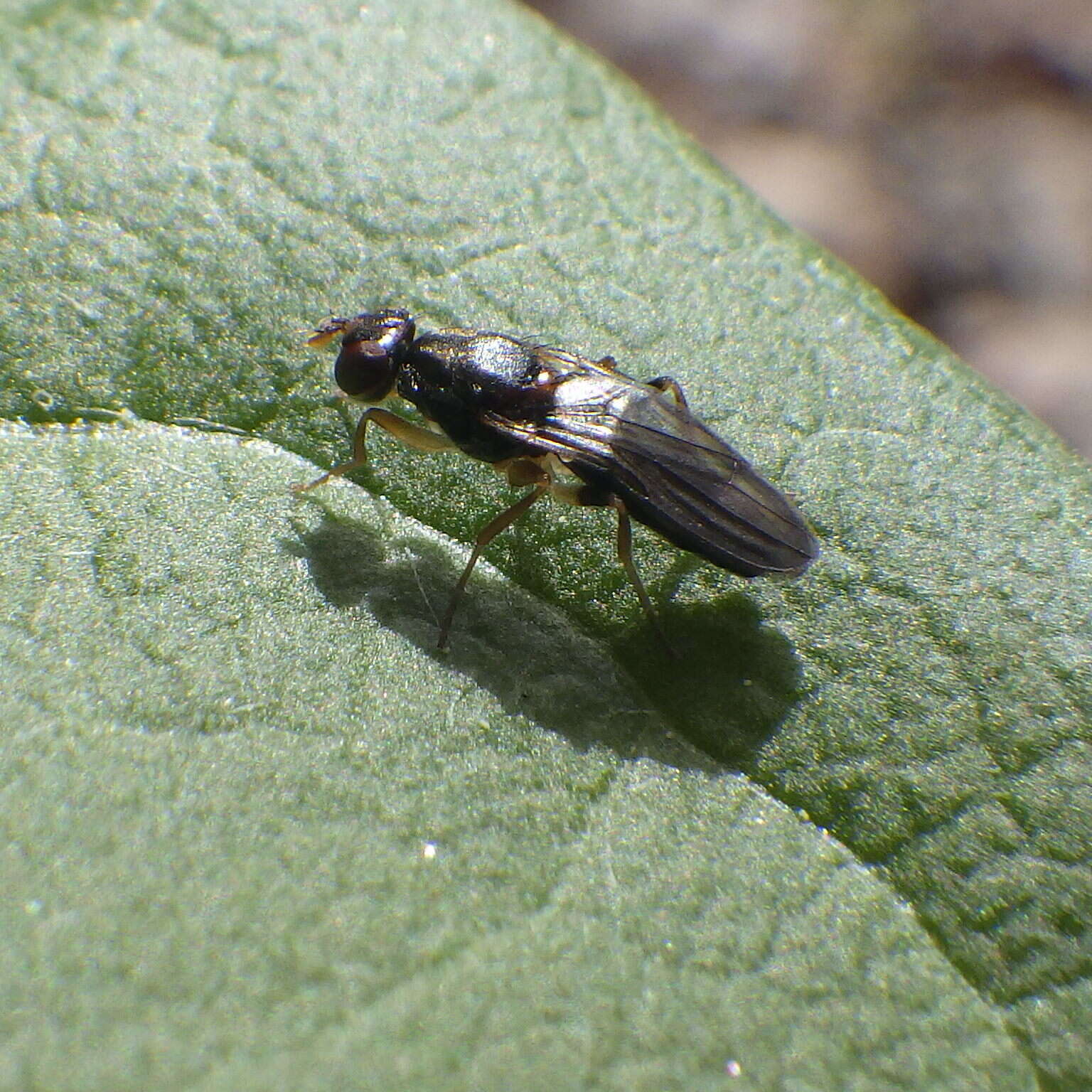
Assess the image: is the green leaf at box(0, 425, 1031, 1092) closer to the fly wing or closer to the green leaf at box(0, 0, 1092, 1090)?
the green leaf at box(0, 0, 1092, 1090)

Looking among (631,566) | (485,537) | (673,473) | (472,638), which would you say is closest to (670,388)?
(673,473)

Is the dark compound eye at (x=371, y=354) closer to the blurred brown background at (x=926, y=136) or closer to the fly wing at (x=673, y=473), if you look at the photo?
the fly wing at (x=673, y=473)

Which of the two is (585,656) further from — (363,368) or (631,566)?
(363,368)

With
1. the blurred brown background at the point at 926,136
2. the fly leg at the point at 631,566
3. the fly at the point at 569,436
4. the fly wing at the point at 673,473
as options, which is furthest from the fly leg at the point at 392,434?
the blurred brown background at the point at 926,136

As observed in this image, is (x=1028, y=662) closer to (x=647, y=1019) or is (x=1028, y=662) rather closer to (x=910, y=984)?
(x=910, y=984)

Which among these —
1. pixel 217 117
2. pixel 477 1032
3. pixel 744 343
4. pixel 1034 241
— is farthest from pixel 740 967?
pixel 1034 241

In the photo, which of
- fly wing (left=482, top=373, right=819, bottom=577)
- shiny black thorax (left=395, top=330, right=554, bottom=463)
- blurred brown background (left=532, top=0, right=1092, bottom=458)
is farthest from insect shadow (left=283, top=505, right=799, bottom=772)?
blurred brown background (left=532, top=0, right=1092, bottom=458)

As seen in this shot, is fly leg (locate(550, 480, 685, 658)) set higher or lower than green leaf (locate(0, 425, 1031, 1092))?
higher
